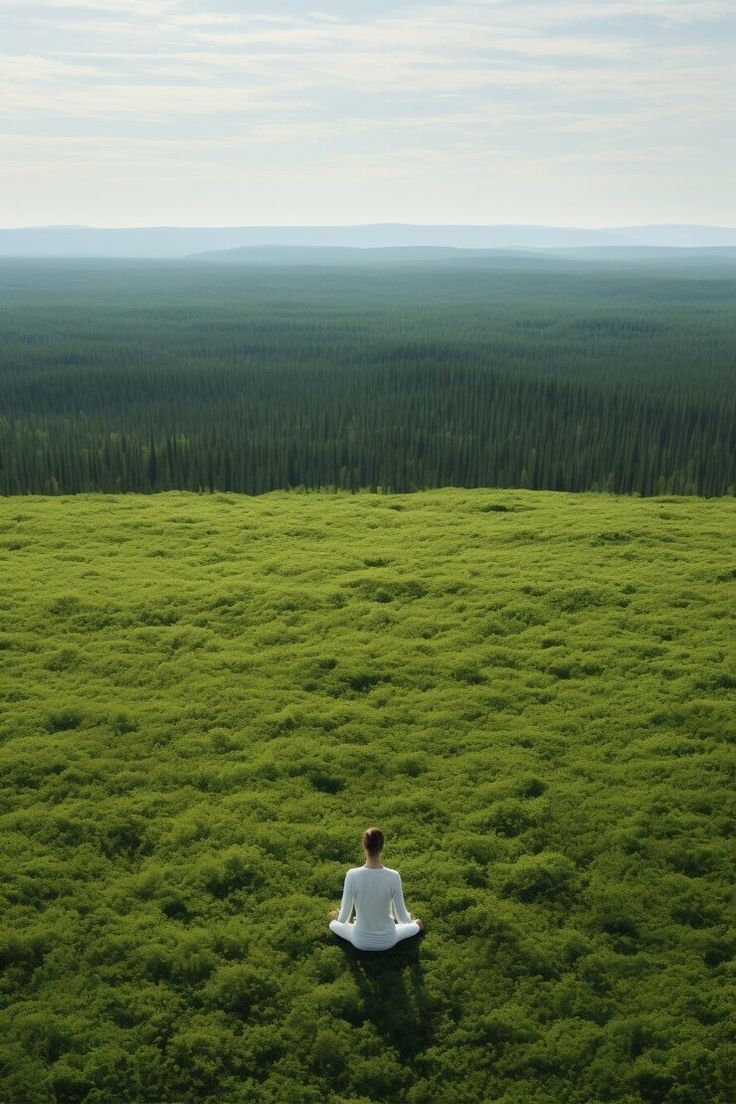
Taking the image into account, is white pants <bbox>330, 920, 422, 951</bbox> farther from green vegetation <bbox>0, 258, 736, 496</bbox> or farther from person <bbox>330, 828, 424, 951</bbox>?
green vegetation <bbox>0, 258, 736, 496</bbox>

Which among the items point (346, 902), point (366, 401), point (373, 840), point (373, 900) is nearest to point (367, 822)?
point (346, 902)

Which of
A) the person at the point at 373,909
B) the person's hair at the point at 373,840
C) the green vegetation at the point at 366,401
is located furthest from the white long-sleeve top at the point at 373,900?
the green vegetation at the point at 366,401

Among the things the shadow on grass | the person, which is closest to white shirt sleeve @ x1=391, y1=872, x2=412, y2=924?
the person

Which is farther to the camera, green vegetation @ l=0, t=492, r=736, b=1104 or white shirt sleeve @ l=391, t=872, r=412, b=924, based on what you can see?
white shirt sleeve @ l=391, t=872, r=412, b=924

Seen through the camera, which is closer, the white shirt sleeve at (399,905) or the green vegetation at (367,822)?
the green vegetation at (367,822)

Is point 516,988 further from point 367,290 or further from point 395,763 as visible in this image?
point 367,290

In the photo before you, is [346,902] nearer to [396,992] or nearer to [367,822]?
[396,992]

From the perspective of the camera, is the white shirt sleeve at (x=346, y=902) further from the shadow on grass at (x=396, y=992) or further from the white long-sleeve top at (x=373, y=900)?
the shadow on grass at (x=396, y=992)
